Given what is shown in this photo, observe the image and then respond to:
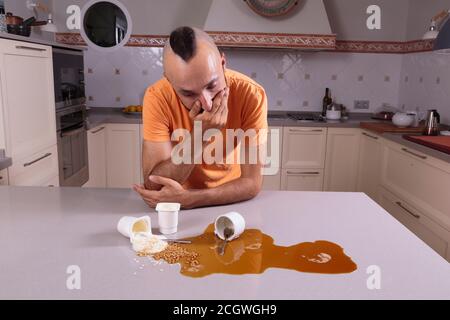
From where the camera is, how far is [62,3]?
12.8 feet

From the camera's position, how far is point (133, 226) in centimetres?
110

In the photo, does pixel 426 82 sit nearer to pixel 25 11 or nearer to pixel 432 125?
pixel 432 125

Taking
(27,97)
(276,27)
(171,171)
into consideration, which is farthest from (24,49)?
(276,27)

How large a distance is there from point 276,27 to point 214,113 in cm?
254

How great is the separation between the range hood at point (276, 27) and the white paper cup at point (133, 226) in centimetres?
270

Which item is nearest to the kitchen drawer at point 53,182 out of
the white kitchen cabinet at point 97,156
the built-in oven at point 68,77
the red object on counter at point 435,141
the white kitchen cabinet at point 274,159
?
the built-in oven at point 68,77

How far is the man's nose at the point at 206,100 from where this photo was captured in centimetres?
121

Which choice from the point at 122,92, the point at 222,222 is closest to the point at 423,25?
the point at 122,92

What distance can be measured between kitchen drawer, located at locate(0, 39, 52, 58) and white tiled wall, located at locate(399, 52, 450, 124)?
2.90 meters

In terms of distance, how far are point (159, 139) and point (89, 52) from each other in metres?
2.85

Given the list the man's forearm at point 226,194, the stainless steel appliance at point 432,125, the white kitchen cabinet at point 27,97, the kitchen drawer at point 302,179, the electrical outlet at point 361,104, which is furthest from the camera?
the electrical outlet at point 361,104

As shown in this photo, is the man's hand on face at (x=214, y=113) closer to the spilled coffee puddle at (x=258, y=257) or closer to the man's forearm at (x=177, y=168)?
the man's forearm at (x=177, y=168)

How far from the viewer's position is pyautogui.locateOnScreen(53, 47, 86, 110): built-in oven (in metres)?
2.69

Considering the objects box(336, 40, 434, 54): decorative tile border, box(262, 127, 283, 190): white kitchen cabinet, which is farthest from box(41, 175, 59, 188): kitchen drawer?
box(336, 40, 434, 54): decorative tile border
